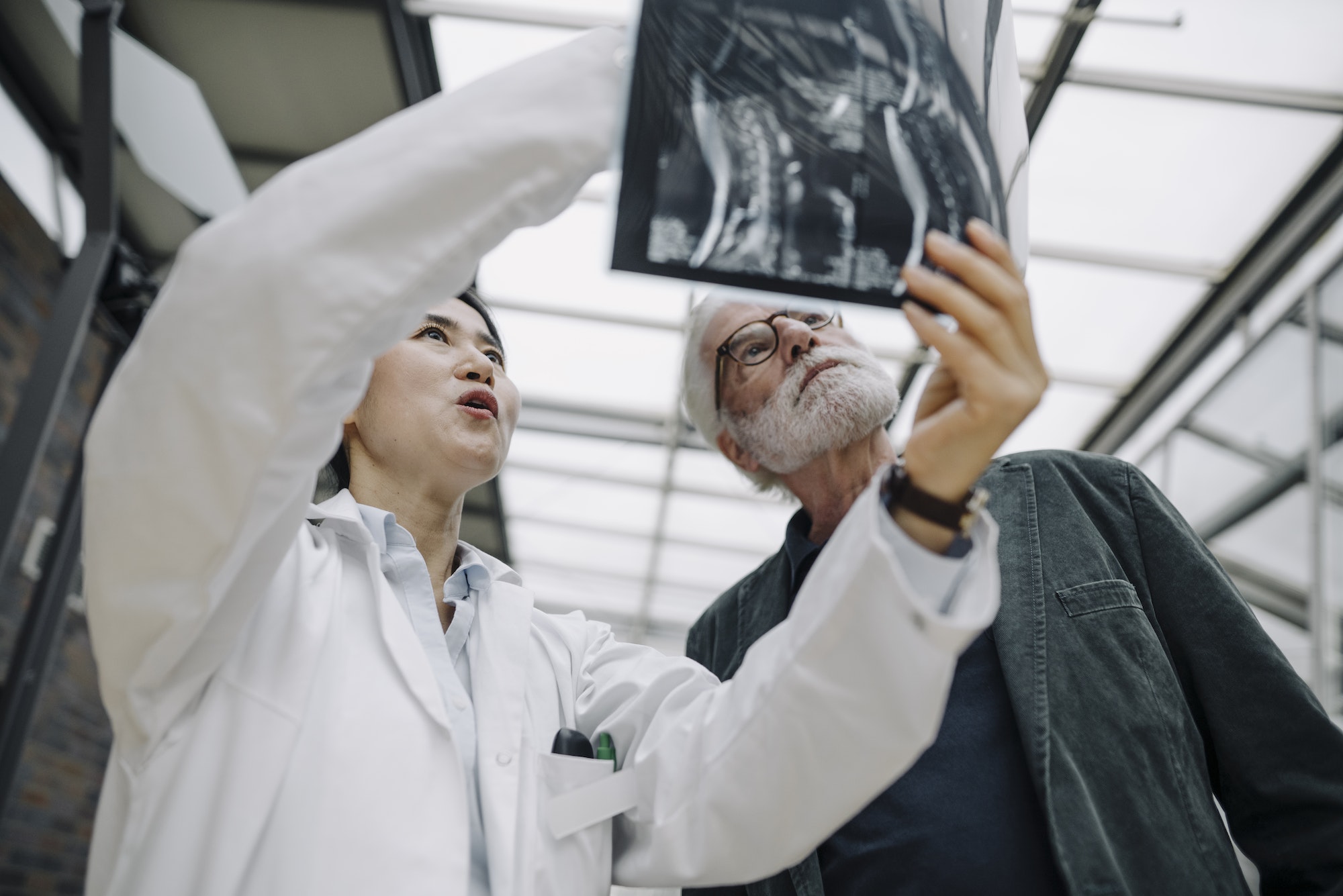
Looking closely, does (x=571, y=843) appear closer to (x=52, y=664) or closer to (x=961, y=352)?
(x=961, y=352)

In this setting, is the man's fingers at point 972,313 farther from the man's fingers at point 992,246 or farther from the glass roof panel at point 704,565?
the glass roof panel at point 704,565

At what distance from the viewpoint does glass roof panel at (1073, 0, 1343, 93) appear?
3.76 meters

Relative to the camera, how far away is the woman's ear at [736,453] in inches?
82.3

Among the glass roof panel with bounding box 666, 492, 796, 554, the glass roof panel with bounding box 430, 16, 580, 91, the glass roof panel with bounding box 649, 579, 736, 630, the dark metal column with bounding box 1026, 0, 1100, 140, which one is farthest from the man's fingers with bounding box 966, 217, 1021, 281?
the glass roof panel with bounding box 649, 579, 736, 630

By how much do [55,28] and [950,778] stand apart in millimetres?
3968

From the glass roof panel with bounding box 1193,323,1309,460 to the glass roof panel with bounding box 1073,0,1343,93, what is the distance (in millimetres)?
1079

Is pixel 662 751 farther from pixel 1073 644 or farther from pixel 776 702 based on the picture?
pixel 1073 644

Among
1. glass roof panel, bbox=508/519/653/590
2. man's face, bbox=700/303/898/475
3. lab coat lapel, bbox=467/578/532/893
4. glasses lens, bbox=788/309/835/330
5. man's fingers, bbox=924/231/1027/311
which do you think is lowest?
glass roof panel, bbox=508/519/653/590

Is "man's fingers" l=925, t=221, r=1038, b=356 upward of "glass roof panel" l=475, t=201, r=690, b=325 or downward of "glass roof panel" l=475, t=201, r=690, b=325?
upward

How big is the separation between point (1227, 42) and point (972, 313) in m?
3.85

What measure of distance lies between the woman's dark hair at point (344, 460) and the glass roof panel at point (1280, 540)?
11.6 feet

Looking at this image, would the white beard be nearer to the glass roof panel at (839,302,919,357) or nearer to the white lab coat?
the white lab coat

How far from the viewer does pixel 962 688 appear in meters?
1.46

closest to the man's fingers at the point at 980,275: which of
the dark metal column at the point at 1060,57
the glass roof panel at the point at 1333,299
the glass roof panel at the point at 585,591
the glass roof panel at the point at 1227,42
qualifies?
the dark metal column at the point at 1060,57
